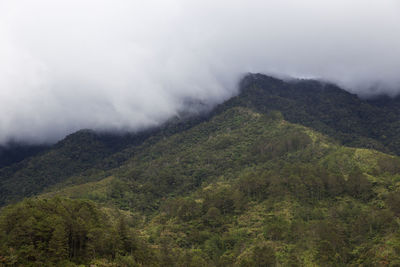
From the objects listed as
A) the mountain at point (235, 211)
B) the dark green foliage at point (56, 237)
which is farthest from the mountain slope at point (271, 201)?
the dark green foliage at point (56, 237)

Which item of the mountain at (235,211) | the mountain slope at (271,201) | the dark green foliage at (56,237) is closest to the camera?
the dark green foliage at (56,237)

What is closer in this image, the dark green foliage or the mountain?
the dark green foliage

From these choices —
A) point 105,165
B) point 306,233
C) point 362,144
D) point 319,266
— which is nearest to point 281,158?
point 306,233

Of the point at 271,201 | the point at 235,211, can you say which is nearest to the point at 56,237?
the point at 235,211

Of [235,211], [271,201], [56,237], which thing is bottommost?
[271,201]

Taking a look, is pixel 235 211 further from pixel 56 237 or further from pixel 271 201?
pixel 56 237

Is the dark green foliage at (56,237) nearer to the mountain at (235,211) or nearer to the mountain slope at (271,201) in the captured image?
the mountain at (235,211)

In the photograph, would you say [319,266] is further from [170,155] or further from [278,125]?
[170,155]

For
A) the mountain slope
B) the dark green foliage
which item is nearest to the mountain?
the dark green foliage

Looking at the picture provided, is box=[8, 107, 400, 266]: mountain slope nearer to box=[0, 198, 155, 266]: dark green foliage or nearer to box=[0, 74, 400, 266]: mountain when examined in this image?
box=[0, 74, 400, 266]: mountain

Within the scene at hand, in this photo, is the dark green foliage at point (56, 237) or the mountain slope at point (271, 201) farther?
the mountain slope at point (271, 201)

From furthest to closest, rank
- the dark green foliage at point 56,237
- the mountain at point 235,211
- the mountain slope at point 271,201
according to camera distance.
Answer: the mountain slope at point 271,201 → the mountain at point 235,211 → the dark green foliage at point 56,237

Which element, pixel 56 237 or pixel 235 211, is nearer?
pixel 56 237

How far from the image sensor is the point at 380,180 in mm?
72562
